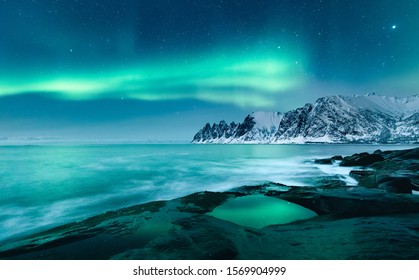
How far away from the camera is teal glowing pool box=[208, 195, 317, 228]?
681cm

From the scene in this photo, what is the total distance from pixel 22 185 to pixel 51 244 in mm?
14000

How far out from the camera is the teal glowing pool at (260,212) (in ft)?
22.3

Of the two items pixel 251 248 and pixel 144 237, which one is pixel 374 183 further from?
pixel 144 237

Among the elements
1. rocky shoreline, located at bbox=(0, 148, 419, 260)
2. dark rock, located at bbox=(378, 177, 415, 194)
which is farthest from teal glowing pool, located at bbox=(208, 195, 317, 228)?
dark rock, located at bbox=(378, 177, 415, 194)

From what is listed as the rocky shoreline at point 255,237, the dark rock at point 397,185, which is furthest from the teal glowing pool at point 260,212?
the dark rock at point 397,185

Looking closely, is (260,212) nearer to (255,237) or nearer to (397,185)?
(255,237)

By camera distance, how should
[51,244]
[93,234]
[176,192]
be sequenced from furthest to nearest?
1. [176,192]
2. [93,234]
3. [51,244]

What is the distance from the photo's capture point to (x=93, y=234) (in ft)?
17.9

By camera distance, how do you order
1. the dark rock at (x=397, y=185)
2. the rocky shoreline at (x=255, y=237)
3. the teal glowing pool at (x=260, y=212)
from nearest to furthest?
1. the rocky shoreline at (x=255, y=237)
2. the teal glowing pool at (x=260, y=212)
3. the dark rock at (x=397, y=185)

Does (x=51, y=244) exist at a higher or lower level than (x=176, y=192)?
higher

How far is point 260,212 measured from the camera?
7.49 m

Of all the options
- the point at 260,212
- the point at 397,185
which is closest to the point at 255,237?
the point at 260,212

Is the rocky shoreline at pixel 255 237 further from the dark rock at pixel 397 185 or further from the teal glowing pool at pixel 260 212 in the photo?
the dark rock at pixel 397 185
